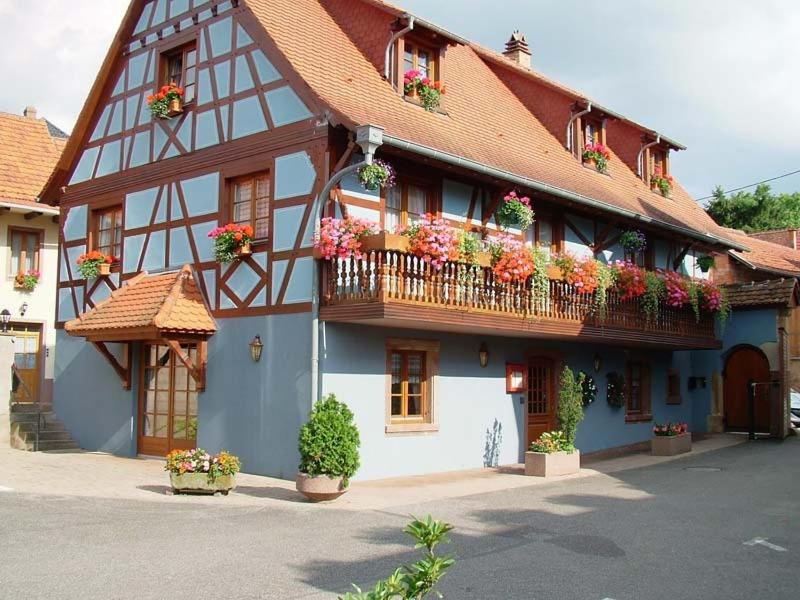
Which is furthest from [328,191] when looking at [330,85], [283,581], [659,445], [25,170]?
[25,170]

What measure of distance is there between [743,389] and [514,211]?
11.4 meters

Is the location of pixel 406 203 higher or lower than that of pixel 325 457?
higher

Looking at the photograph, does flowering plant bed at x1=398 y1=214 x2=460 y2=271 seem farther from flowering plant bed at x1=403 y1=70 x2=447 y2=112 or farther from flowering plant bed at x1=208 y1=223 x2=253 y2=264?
flowering plant bed at x1=403 y1=70 x2=447 y2=112

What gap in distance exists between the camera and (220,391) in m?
15.3

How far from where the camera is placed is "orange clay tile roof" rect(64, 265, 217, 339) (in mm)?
14906

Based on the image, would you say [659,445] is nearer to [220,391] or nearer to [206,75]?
[220,391]

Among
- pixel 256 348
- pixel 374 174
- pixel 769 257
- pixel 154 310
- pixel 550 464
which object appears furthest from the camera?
pixel 769 257

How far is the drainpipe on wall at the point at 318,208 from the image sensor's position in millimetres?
12844

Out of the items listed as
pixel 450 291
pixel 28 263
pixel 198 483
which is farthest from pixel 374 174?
pixel 28 263

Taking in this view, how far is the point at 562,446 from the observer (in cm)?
1513

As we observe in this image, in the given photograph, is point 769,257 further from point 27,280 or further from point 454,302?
point 27,280

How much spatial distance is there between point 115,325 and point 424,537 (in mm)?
12475

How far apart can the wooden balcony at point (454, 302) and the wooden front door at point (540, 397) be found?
103 centimetres

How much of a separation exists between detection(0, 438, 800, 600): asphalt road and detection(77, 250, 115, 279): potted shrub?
266 inches
